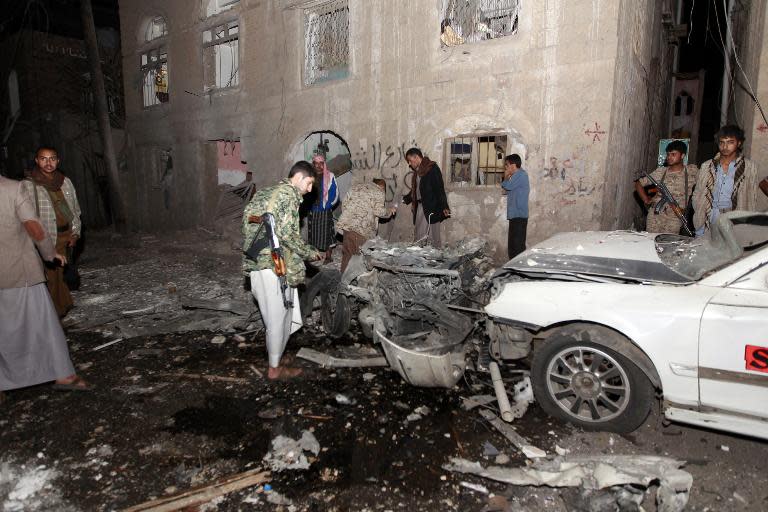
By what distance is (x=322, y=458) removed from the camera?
3.01m

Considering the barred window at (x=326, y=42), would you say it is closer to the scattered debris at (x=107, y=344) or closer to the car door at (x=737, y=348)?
the scattered debris at (x=107, y=344)

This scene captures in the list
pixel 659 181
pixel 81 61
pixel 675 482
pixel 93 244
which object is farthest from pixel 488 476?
pixel 81 61

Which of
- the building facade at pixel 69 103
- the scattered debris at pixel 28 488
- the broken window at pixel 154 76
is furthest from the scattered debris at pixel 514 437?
the building facade at pixel 69 103

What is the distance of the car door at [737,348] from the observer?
2596 millimetres

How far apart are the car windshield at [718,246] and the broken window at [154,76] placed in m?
15.5

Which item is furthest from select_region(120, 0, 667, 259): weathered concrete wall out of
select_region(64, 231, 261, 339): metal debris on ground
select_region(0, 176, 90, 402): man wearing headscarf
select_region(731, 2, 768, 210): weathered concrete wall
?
select_region(0, 176, 90, 402): man wearing headscarf

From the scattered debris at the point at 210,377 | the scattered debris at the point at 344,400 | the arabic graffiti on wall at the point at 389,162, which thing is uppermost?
the arabic graffiti on wall at the point at 389,162

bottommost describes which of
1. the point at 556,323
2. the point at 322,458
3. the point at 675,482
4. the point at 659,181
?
the point at 322,458

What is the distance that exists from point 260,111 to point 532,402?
409 inches

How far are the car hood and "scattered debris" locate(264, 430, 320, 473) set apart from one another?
2011 millimetres

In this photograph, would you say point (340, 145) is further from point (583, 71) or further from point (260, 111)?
point (583, 71)

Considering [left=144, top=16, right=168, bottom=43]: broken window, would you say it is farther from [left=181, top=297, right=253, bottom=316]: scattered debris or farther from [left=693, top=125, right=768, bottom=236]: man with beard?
[left=693, top=125, right=768, bottom=236]: man with beard

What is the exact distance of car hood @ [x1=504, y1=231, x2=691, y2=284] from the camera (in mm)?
3073

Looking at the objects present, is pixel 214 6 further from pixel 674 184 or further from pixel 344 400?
pixel 344 400
